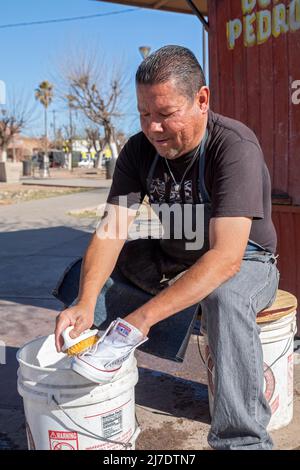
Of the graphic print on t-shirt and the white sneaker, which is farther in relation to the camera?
the graphic print on t-shirt

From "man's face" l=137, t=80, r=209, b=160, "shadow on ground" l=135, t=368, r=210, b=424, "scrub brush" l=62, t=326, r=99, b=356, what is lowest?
"shadow on ground" l=135, t=368, r=210, b=424

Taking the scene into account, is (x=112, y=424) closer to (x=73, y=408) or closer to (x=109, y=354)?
(x=73, y=408)

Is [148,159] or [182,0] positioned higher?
[182,0]

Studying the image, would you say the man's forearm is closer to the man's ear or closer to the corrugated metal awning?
the man's ear

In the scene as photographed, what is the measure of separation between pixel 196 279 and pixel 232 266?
0.17 m

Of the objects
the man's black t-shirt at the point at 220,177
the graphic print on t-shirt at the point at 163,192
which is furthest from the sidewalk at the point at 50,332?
the graphic print on t-shirt at the point at 163,192

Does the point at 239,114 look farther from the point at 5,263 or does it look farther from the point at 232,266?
the point at 5,263

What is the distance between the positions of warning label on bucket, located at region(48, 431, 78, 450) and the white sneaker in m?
0.30

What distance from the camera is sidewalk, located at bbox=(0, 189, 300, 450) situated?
2.68 m

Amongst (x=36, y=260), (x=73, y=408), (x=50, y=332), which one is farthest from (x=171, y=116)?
(x=36, y=260)

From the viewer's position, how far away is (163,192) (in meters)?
2.65

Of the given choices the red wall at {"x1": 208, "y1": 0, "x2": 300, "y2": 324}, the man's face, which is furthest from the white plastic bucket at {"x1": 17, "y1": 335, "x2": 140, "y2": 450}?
the red wall at {"x1": 208, "y1": 0, "x2": 300, "y2": 324}

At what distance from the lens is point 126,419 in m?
2.20
